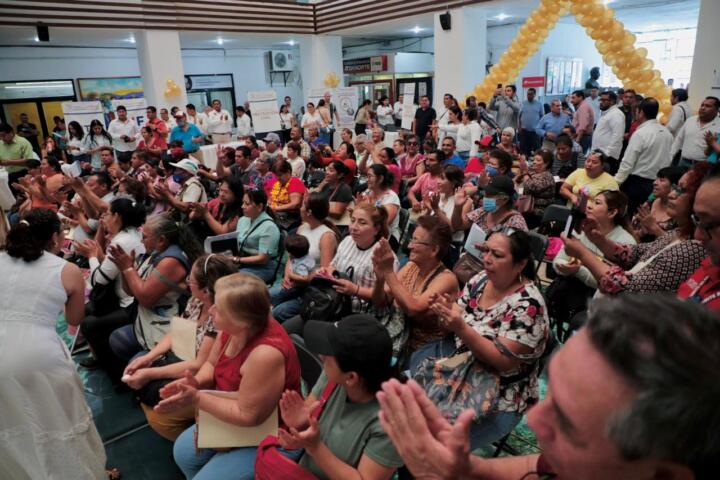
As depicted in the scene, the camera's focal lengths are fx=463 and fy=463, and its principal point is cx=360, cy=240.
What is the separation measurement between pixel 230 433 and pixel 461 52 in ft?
34.0

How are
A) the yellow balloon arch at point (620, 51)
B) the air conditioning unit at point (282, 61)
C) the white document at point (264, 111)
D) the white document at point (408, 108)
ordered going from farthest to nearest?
the air conditioning unit at point (282, 61)
the white document at point (408, 108)
the white document at point (264, 111)
the yellow balloon arch at point (620, 51)

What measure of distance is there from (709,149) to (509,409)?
4583mm

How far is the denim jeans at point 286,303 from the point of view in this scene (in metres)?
→ 3.22

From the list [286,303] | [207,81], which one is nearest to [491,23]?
[207,81]

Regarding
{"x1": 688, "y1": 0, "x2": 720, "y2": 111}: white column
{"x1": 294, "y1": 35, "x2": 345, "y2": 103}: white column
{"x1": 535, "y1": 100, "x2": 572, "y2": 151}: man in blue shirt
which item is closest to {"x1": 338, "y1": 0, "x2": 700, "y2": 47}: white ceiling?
{"x1": 294, "y1": 35, "x2": 345, "y2": 103}: white column

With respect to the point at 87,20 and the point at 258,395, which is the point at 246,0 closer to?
the point at 87,20

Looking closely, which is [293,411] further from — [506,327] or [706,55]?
[706,55]

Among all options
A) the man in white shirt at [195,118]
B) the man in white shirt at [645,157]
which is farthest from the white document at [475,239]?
the man in white shirt at [195,118]

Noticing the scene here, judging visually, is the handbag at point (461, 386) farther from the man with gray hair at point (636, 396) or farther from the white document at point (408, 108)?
the white document at point (408, 108)

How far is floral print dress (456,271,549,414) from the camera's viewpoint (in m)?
1.85

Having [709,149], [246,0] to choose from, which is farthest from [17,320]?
[246,0]

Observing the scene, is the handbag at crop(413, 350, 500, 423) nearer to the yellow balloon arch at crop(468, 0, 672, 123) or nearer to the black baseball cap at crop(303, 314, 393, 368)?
the black baseball cap at crop(303, 314, 393, 368)

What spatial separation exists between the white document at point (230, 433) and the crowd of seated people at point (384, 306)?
49 mm

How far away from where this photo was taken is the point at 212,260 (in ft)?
7.89
